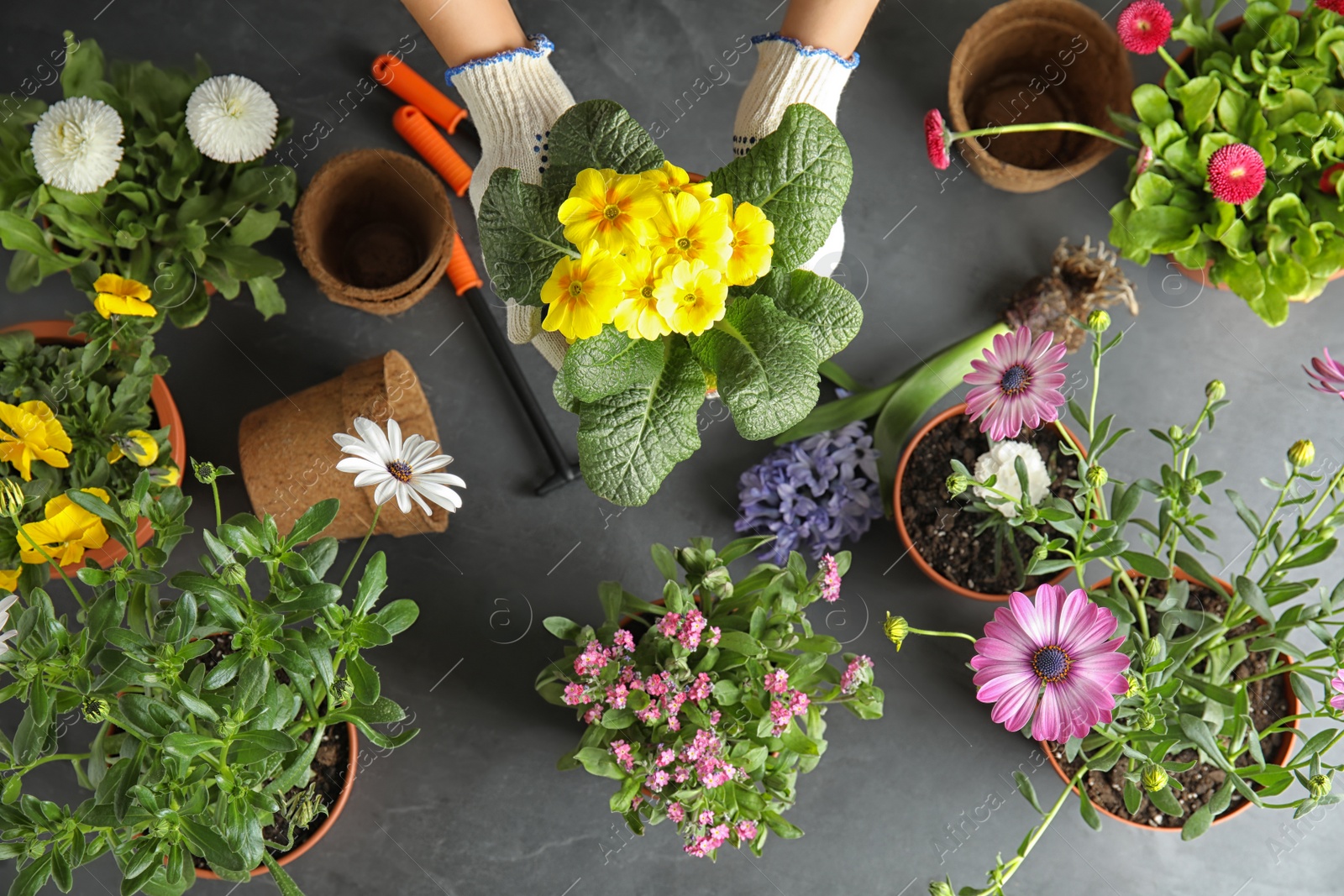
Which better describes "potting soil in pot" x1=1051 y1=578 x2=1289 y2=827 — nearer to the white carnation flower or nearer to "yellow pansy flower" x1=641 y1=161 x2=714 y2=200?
the white carnation flower

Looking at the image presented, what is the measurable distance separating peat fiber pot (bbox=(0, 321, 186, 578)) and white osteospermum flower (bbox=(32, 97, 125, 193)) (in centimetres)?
20

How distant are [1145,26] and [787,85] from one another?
562 mm

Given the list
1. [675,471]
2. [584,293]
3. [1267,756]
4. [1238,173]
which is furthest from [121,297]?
[1267,756]

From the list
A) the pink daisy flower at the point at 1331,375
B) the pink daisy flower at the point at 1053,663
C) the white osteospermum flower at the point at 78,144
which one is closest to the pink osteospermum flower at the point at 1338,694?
the pink daisy flower at the point at 1053,663

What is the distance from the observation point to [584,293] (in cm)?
80

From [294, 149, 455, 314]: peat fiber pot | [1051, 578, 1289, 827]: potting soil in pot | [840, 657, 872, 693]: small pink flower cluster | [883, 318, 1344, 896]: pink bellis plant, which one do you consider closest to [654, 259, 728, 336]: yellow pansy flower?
[883, 318, 1344, 896]: pink bellis plant

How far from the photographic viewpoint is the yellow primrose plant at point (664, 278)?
78cm

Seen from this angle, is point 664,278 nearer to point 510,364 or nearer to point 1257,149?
point 510,364

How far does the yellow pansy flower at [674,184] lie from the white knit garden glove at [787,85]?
0.31 metres

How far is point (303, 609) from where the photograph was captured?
86cm

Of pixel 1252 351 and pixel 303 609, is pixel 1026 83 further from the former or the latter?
pixel 303 609

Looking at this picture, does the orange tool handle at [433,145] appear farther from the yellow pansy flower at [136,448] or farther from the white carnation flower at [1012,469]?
the white carnation flower at [1012,469]

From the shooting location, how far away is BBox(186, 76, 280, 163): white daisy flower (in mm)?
1178

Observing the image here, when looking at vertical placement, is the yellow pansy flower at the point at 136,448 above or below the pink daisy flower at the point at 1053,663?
above
